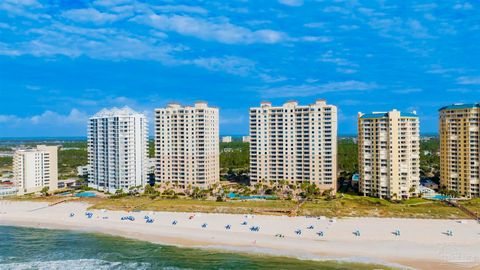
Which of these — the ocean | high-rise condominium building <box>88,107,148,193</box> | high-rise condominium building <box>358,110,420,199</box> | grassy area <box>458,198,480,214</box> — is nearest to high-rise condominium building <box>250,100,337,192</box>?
high-rise condominium building <box>358,110,420,199</box>

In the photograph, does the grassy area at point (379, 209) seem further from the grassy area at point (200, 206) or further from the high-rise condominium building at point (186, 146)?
the high-rise condominium building at point (186, 146)

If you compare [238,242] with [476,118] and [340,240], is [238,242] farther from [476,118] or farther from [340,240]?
[476,118]

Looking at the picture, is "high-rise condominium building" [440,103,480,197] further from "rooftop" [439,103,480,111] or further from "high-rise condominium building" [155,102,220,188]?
"high-rise condominium building" [155,102,220,188]

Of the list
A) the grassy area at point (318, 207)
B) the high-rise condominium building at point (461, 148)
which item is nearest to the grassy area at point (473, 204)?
the grassy area at point (318, 207)

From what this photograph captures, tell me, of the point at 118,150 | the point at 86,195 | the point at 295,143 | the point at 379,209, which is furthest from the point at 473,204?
the point at 86,195

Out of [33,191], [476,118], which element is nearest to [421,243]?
[476,118]

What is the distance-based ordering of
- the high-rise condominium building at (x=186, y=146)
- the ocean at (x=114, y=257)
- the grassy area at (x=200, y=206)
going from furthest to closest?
the high-rise condominium building at (x=186, y=146) < the grassy area at (x=200, y=206) < the ocean at (x=114, y=257)

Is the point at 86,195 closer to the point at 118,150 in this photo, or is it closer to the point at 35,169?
the point at 118,150
